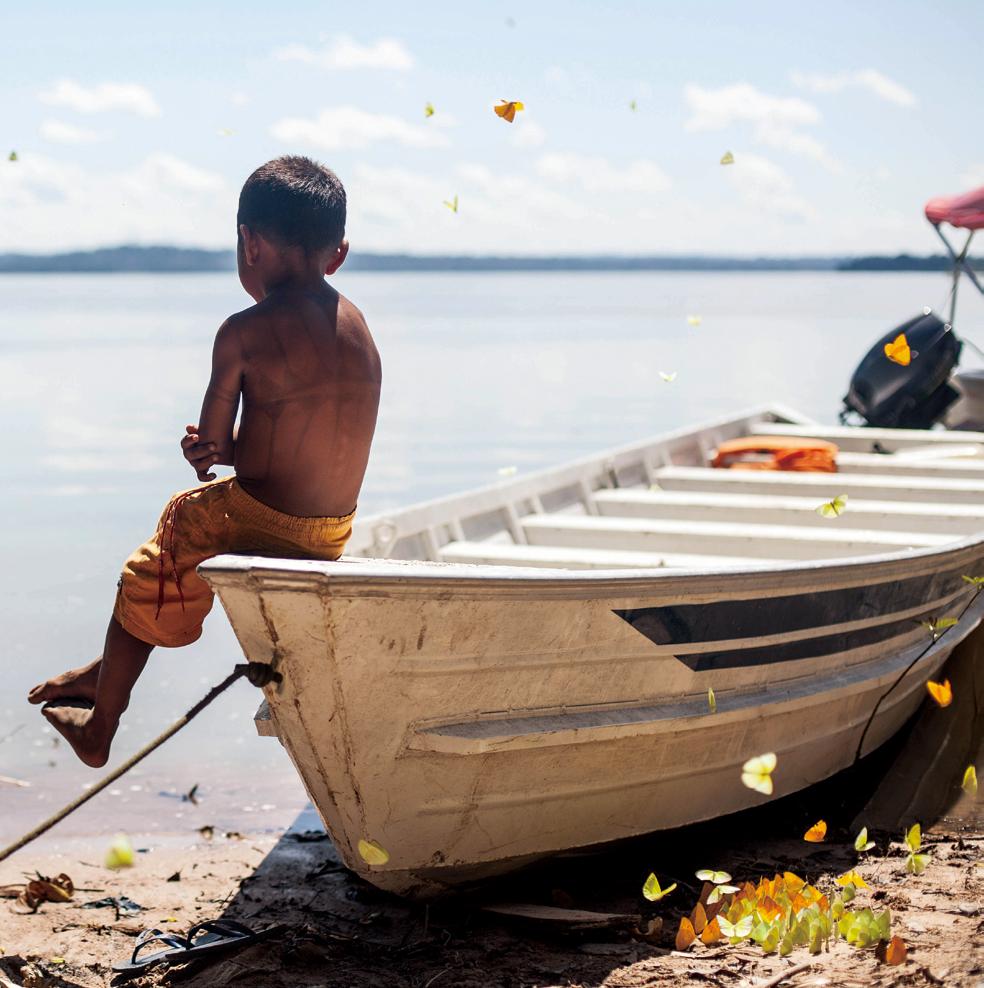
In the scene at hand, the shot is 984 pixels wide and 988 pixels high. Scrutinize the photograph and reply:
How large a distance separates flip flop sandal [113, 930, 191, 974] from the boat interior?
1.65 metres

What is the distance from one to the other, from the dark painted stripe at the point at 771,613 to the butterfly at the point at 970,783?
824 millimetres

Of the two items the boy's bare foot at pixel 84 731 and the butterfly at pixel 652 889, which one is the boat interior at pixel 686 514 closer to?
the butterfly at pixel 652 889

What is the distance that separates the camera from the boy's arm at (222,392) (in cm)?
335

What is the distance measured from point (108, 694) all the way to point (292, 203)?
1416 mm

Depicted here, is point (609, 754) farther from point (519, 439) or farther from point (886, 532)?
point (519, 439)

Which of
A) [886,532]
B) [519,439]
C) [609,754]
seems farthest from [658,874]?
[519,439]

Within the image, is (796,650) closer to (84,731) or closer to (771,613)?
(771,613)

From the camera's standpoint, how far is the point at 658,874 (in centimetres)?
445

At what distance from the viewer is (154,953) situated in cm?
385

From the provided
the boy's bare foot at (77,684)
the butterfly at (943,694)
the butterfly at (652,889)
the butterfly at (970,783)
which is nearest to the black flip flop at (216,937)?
the boy's bare foot at (77,684)

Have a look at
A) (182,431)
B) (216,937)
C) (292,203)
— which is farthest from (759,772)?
(182,431)

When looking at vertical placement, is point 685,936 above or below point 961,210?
below

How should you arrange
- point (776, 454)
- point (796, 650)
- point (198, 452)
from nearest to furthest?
point (198, 452) < point (796, 650) < point (776, 454)

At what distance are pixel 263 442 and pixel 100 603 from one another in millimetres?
7332
